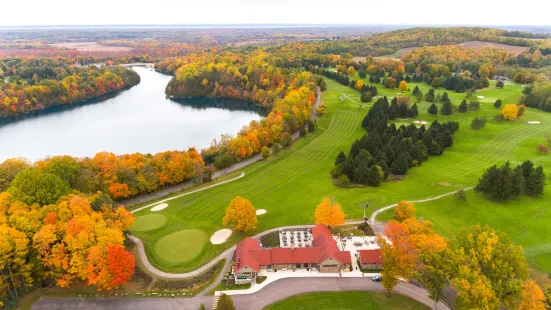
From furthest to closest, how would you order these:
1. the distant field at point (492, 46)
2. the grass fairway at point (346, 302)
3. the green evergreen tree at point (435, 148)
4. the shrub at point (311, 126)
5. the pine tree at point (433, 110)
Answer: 1. the distant field at point (492, 46)
2. the pine tree at point (433, 110)
3. the shrub at point (311, 126)
4. the green evergreen tree at point (435, 148)
5. the grass fairway at point (346, 302)

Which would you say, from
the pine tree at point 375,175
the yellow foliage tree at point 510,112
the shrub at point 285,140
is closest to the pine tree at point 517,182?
the pine tree at point 375,175

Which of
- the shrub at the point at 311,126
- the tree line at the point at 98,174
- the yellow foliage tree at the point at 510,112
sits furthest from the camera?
the shrub at the point at 311,126

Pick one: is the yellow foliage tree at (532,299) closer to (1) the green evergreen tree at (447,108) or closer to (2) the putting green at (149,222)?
(2) the putting green at (149,222)

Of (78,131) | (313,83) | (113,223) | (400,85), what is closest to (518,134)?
(400,85)

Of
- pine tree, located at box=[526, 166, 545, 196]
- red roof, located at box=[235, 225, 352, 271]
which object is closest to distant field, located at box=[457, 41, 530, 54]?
pine tree, located at box=[526, 166, 545, 196]

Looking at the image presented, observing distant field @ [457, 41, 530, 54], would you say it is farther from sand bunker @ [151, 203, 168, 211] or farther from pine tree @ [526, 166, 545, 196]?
sand bunker @ [151, 203, 168, 211]

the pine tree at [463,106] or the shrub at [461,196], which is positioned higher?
the pine tree at [463,106]

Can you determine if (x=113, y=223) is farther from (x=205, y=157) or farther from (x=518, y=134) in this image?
(x=518, y=134)

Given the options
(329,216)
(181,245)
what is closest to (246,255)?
(181,245)
